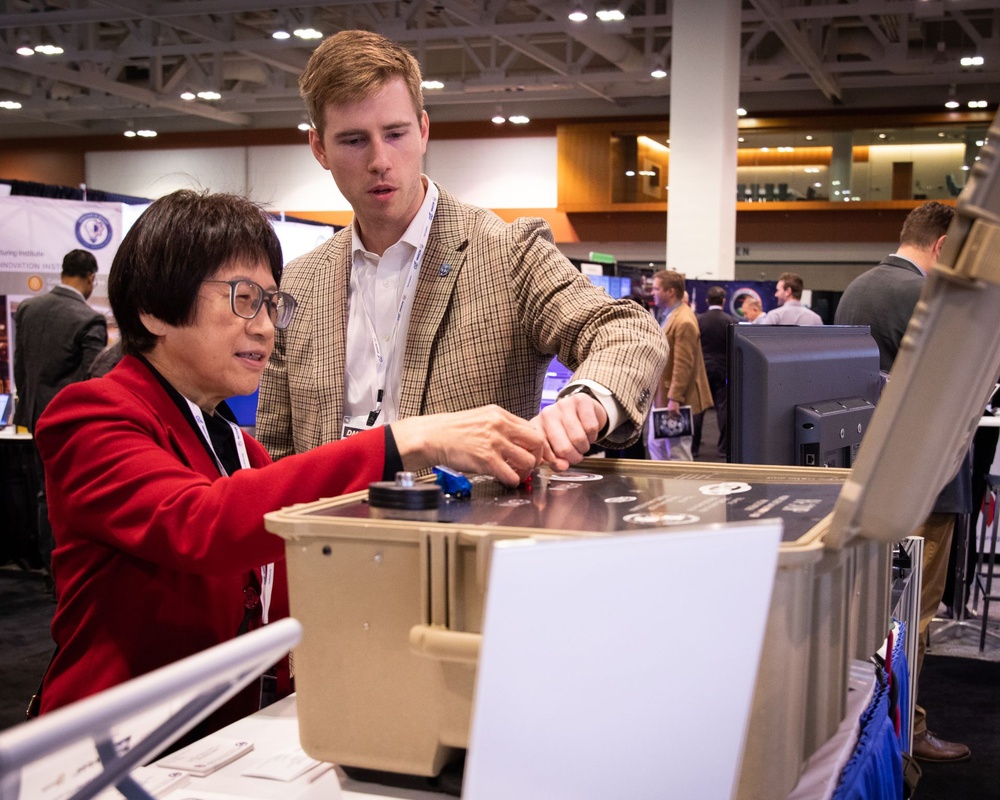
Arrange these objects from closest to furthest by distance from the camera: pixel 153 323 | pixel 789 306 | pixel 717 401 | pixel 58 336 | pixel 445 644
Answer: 1. pixel 445 644
2. pixel 153 323
3. pixel 58 336
4. pixel 789 306
5. pixel 717 401

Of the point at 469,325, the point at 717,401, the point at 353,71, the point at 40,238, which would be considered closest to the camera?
the point at 353,71

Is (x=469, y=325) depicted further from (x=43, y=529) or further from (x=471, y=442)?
(x=43, y=529)

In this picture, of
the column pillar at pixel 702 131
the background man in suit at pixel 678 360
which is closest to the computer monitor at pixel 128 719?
the background man in suit at pixel 678 360

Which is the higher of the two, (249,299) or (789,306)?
(789,306)

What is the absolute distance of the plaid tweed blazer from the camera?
5.83 ft

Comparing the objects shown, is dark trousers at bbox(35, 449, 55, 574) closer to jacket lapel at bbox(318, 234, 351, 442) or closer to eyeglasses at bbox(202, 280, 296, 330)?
jacket lapel at bbox(318, 234, 351, 442)

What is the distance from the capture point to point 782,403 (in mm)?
1817

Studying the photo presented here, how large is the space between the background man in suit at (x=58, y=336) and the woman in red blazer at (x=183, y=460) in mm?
4519

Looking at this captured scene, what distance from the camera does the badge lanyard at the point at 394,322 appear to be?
1.86 metres

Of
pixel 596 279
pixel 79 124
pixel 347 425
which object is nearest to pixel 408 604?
pixel 347 425

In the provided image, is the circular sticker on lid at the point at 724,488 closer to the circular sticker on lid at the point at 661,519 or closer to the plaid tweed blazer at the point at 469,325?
the circular sticker on lid at the point at 661,519

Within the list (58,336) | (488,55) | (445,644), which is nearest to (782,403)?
(445,644)

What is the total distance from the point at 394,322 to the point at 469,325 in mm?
143

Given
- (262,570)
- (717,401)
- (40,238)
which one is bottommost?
(717,401)
